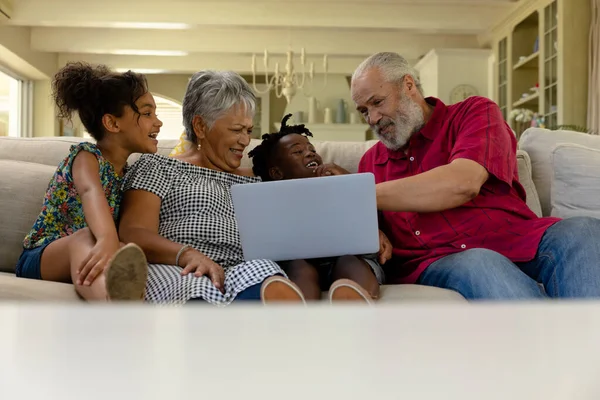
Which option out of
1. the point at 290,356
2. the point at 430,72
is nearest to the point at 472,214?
the point at 290,356

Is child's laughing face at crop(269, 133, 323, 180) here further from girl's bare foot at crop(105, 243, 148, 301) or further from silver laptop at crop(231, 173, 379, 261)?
girl's bare foot at crop(105, 243, 148, 301)

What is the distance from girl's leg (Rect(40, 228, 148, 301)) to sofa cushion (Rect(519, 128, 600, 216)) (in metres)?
1.41

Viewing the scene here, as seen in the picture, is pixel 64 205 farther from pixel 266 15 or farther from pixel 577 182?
pixel 266 15

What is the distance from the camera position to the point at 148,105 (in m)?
1.92

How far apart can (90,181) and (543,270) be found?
111 cm

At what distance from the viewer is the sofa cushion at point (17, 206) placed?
1862 mm

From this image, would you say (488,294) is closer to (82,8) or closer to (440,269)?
(440,269)

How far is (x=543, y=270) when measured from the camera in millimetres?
1641

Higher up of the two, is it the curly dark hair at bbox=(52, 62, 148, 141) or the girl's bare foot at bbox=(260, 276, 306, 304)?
the curly dark hair at bbox=(52, 62, 148, 141)

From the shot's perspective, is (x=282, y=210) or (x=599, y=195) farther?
(x=599, y=195)

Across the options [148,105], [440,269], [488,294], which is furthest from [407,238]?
[148,105]

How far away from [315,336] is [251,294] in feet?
3.88

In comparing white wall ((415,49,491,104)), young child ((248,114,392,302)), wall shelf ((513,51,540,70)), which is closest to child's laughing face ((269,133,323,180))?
young child ((248,114,392,302))

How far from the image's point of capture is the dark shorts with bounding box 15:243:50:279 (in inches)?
63.7
